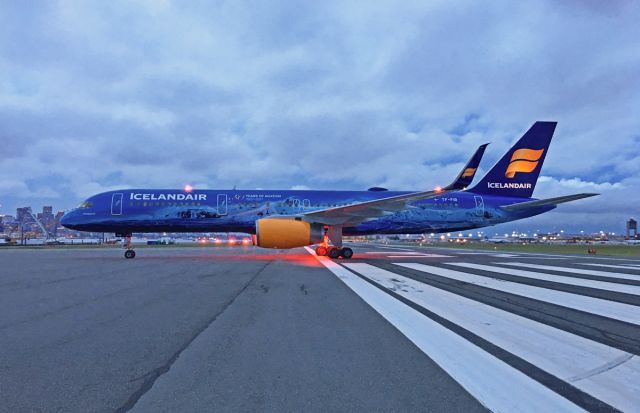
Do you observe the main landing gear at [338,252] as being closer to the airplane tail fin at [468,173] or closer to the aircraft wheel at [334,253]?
the aircraft wheel at [334,253]

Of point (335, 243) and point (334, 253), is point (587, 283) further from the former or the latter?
point (335, 243)

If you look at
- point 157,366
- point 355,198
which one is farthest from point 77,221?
point 157,366

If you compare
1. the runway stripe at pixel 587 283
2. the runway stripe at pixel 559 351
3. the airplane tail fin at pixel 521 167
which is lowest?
the runway stripe at pixel 587 283

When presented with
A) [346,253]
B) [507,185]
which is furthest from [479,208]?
[346,253]

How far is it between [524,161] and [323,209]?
11.5 m

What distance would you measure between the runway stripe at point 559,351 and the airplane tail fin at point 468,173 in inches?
303

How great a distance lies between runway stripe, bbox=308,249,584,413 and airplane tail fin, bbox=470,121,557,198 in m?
16.9

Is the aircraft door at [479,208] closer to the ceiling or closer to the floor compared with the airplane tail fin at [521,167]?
closer to the floor

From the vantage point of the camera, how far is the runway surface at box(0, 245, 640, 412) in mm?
2438

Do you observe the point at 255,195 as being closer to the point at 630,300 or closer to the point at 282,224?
the point at 282,224

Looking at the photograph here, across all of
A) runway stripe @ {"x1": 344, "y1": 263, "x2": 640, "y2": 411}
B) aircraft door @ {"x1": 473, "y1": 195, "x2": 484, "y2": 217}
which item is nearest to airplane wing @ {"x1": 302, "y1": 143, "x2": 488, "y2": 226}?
aircraft door @ {"x1": 473, "y1": 195, "x2": 484, "y2": 217}

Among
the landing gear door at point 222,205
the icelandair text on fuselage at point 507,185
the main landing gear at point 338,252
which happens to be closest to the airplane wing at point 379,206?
the main landing gear at point 338,252

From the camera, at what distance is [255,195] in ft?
56.9

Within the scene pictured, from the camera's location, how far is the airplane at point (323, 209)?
47.9 feet
